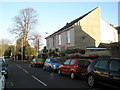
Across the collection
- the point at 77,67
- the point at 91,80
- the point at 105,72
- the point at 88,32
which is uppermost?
the point at 88,32

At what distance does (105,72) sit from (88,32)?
84.9 ft

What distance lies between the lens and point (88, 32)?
34344 millimetres

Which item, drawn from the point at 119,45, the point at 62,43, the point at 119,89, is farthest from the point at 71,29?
the point at 119,89

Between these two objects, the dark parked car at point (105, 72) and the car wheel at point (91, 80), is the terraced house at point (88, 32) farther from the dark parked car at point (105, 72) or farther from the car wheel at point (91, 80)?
the dark parked car at point (105, 72)

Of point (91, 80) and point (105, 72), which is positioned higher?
point (105, 72)

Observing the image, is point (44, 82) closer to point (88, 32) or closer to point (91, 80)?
point (91, 80)

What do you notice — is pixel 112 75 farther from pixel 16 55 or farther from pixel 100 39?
pixel 16 55

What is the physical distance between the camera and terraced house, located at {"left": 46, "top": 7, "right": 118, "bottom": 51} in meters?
33.1

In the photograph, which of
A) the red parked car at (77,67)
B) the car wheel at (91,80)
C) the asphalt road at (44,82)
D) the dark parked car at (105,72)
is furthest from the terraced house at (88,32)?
the dark parked car at (105,72)

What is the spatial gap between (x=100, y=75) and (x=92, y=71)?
808 mm

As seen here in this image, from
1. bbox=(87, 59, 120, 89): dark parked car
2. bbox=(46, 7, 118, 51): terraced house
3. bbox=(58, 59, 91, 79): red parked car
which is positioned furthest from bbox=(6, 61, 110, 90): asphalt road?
bbox=(46, 7, 118, 51): terraced house

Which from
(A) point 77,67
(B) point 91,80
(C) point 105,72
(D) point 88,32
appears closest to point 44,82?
(A) point 77,67

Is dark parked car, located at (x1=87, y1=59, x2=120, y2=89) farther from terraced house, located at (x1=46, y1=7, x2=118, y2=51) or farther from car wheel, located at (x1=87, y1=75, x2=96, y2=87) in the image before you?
terraced house, located at (x1=46, y1=7, x2=118, y2=51)

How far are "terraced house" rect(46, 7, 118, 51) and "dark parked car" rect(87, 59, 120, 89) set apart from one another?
22.1 m
